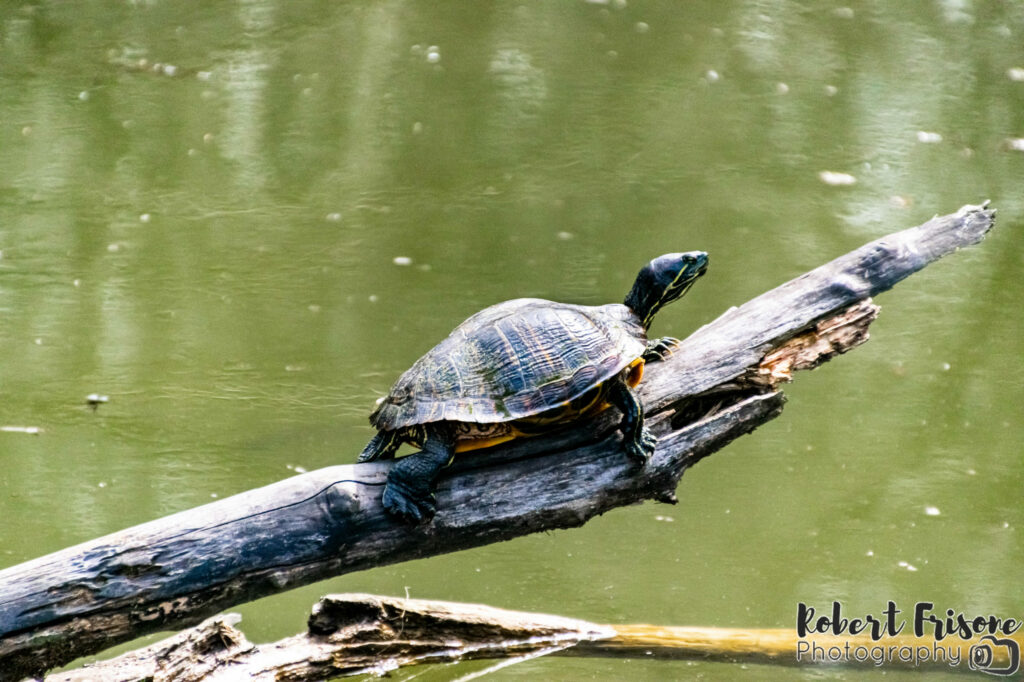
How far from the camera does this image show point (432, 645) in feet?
8.70

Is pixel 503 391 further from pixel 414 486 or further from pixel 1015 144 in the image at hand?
pixel 1015 144

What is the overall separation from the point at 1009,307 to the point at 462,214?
2.74 meters

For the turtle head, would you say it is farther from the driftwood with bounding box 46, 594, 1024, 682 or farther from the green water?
the green water

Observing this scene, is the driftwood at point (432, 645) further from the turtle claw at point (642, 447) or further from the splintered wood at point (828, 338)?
the splintered wood at point (828, 338)

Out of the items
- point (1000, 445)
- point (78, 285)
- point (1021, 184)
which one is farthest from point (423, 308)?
point (1021, 184)

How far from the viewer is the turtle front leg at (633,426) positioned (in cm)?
221

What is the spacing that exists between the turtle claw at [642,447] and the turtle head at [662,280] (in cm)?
38

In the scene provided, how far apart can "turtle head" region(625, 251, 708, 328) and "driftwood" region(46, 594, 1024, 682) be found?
3.29ft

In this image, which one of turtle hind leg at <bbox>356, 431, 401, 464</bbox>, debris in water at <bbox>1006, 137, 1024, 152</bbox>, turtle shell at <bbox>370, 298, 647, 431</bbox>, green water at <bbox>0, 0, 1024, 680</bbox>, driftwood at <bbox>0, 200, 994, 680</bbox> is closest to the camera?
driftwood at <bbox>0, 200, 994, 680</bbox>
